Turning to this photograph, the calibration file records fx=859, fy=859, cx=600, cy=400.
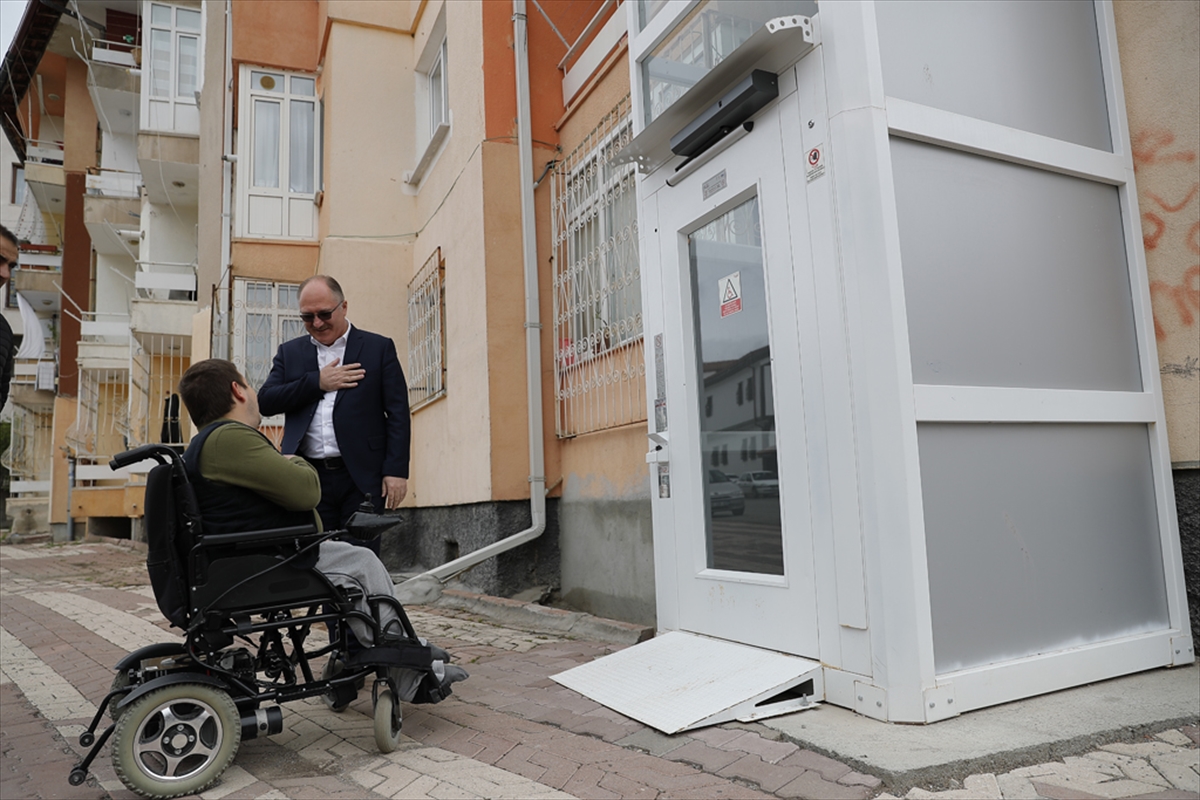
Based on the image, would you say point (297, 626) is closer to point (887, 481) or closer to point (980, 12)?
point (887, 481)

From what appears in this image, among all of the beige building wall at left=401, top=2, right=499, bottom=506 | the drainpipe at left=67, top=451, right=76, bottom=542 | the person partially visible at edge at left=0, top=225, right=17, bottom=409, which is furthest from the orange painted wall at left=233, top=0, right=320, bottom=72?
the drainpipe at left=67, top=451, right=76, bottom=542

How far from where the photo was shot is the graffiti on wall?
12.0 ft

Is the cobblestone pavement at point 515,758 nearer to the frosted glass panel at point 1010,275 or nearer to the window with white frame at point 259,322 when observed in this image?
the frosted glass panel at point 1010,275

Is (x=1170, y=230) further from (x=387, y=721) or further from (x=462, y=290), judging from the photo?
(x=462, y=290)

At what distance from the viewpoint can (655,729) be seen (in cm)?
316

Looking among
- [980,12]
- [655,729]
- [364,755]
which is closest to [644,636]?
[655,729]

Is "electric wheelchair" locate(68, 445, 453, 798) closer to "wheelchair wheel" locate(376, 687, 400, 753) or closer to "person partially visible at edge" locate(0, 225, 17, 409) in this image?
"wheelchair wheel" locate(376, 687, 400, 753)

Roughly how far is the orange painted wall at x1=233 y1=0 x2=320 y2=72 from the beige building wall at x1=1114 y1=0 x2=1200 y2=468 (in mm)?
9928

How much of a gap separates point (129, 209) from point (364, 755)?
2204cm

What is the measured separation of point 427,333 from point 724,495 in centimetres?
561

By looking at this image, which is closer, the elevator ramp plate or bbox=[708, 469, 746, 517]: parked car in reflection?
the elevator ramp plate

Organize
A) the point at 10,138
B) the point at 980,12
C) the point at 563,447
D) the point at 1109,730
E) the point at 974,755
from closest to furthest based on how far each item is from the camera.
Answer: the point at 974,755 → the point at 1109,730 → the point at 980,12 → the point at 563,447 → the point at 10,138

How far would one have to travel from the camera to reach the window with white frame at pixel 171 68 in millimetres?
17125

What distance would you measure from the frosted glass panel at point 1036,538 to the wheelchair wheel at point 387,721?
1911 mm
